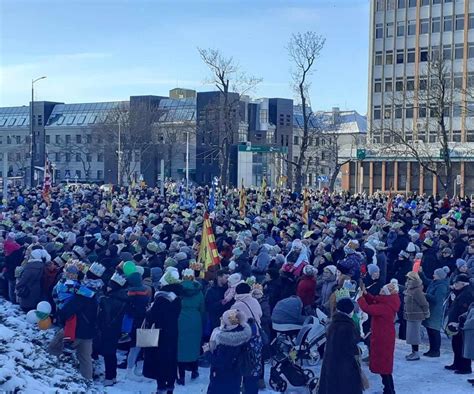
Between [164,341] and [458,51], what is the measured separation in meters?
60.9

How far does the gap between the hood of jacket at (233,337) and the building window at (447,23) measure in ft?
206

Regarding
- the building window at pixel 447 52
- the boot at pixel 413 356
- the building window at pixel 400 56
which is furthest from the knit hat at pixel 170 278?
the building window at pixel 400 56

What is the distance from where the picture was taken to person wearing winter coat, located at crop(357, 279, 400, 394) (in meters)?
10.2

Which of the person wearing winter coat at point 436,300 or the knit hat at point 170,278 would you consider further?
the person wearing winter coat at point 436,300

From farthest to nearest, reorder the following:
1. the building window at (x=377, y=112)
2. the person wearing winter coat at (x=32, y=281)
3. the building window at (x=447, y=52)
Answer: the building window at (x=377, y=112) < the building window at (x=447, y=52) < the person wearing winter coat at (x=32, y=281)

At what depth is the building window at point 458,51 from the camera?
65.2 meters

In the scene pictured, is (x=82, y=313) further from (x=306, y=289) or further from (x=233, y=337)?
(x=306, y=289)

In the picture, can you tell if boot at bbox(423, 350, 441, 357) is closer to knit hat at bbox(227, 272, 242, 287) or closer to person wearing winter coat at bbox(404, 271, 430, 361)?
person wearing winter coat at bbox(404, 271, 430, 361)

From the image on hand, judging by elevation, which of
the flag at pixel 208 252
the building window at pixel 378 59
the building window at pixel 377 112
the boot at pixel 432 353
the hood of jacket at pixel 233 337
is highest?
the building window at pixel 378 59

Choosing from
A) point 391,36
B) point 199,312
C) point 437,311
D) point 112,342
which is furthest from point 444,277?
point 391,36

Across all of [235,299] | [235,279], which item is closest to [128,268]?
[235,279]

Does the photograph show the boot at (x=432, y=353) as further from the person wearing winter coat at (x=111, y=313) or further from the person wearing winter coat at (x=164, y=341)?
the person wearing winter coat at (x=111, y=313)

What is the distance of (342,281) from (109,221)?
11.3 m

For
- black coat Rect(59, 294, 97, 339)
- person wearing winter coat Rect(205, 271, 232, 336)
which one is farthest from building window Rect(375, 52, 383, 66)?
black coat Rect(59, 294, 97, 339)
